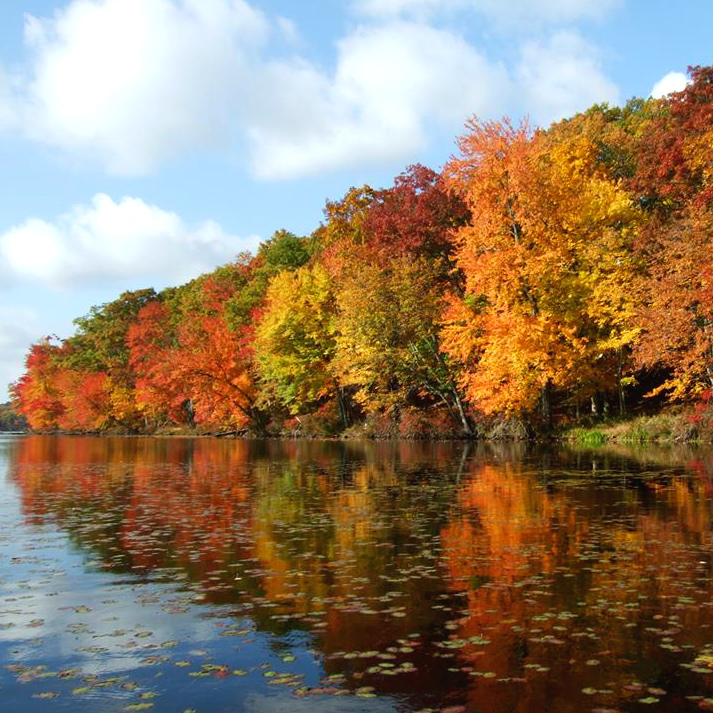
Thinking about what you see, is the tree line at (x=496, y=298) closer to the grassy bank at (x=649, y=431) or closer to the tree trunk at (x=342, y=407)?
the tree trunk at (x=342, y=407)

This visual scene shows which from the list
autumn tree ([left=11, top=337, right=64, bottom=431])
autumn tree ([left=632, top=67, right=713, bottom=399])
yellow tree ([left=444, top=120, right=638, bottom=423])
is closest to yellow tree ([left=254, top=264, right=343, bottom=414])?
yellow tree ([left=444, top=120, right=638, bottom=423])

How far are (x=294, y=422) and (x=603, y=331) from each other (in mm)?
27810

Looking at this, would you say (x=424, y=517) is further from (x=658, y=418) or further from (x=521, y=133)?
(x=521, y=133)

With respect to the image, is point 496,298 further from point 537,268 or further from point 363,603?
point 363,603

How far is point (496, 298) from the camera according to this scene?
114 ft

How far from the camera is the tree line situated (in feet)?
104

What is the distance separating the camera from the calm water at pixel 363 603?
536 centimetres

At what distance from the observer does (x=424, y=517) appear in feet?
43.5

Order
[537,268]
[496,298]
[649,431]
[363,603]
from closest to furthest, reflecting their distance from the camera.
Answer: [363,603]
[649,431]
[537,268]
[496,298]

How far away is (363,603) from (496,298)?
2839cm

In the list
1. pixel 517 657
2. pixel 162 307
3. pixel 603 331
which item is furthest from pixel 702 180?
pixel 162 307

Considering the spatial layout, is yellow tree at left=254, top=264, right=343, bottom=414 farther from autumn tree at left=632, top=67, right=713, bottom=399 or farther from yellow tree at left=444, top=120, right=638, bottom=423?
autumn tree at left=632, top=67, right=713, bottom=399

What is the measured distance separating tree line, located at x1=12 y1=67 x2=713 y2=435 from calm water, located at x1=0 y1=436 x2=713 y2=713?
1619 cm

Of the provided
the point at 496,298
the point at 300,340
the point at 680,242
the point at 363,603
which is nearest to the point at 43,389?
the point at 300,340
